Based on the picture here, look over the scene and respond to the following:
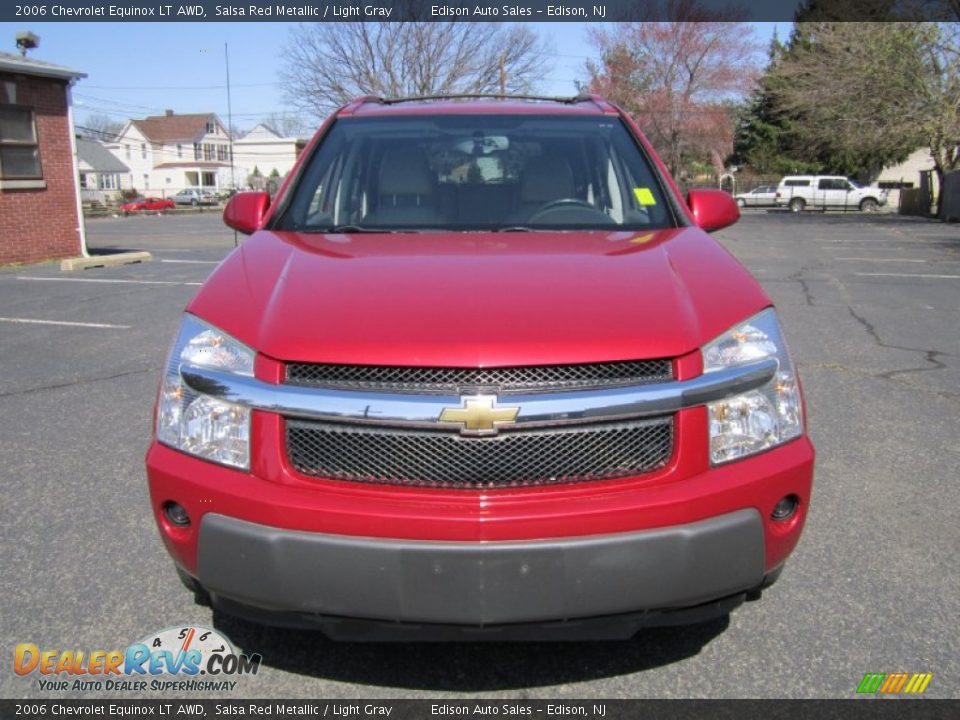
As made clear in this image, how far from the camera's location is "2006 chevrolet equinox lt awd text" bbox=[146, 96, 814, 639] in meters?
2.08

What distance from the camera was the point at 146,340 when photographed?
773 centimetres

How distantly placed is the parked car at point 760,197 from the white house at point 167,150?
60.6 metres

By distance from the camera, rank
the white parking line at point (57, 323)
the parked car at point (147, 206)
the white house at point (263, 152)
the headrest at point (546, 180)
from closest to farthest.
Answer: the headrest at point (546, 180)
the white parking line at point (57, 323)
the parked car at point (147, 206)
the white house at point (263, 152)

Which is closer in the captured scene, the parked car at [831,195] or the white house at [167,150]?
the parked car at [831,195]

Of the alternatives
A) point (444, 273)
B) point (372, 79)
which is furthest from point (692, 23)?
point (444, 273)

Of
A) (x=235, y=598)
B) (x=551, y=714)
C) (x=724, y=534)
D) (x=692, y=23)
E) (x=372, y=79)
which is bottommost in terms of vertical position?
(x=551, y=714)

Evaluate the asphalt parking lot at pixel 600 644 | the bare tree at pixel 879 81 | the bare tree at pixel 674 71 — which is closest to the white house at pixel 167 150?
the bare tree at pixel 674 71

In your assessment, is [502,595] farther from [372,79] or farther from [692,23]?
[692,23]

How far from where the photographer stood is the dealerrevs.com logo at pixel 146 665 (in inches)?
101

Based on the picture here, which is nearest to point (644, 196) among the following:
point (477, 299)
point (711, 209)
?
point (711, 209)

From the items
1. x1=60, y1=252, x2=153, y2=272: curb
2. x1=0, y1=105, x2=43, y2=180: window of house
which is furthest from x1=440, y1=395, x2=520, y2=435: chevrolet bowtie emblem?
x1=0, y1=105, x2=43, y2=180: window of house

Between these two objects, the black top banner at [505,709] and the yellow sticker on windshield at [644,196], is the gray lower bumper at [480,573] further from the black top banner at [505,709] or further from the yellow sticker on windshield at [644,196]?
the yellow sticker on windshield at [644,196]

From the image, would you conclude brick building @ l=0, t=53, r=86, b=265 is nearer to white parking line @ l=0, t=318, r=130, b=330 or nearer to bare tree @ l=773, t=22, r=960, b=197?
white parking line @ l=0, t=318, r=130, b=330

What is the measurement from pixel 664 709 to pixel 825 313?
7.82 metres
